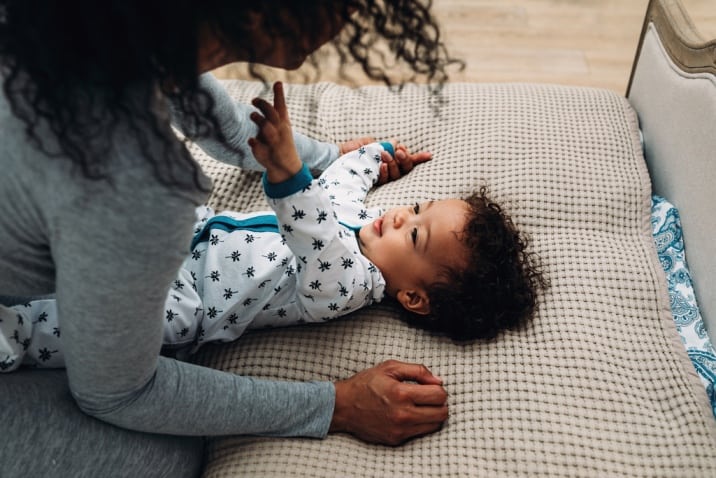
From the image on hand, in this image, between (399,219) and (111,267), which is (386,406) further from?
(111,267)

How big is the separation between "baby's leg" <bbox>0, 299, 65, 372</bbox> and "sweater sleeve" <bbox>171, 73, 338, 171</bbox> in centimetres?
35

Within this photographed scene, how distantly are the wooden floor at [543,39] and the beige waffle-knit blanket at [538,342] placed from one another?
0.70 metres

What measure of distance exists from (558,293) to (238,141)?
644 millimetres

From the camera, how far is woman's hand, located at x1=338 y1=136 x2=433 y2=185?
53.7 inches

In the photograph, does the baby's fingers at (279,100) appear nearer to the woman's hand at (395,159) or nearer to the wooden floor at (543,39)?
the woman's hand at (395,159)

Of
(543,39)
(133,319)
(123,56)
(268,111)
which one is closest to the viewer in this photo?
(123,56)

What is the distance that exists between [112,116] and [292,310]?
0.57m

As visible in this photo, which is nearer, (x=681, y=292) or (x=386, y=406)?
(x=386, y=406)

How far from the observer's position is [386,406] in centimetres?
92

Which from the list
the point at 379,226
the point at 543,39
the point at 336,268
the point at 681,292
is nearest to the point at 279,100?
the point at 336,268

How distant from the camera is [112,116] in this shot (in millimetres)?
541

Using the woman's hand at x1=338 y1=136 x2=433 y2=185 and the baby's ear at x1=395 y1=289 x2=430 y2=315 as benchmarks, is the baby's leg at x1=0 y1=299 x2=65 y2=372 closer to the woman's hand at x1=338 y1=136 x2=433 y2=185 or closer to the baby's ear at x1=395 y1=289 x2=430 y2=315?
the baby's ear at x1=395 y1=289 x2=430 y2=315

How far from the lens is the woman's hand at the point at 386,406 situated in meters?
0.92

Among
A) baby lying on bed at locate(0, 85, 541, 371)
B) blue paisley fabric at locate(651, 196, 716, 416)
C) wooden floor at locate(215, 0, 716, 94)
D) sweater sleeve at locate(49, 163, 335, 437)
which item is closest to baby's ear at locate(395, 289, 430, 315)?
baby lying on bed at locate(0, 85, 541, 371)
